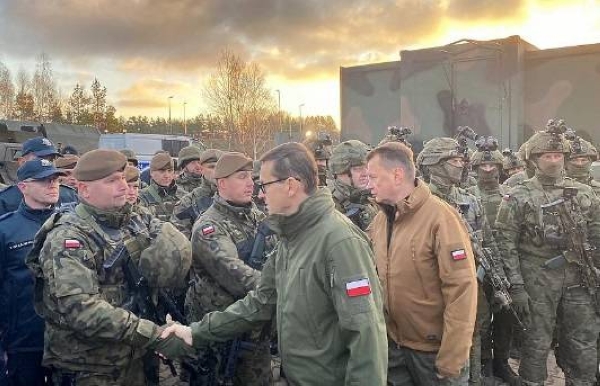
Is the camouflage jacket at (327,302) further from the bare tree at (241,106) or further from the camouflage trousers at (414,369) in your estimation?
the bare tree at (241,106)

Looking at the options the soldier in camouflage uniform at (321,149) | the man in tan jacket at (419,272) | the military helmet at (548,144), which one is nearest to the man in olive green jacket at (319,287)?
the man in tan jacket at (419,272)

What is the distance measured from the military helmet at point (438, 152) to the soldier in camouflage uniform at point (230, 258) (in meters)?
1.64

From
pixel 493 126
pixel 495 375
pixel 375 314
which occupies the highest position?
pixel 493 126

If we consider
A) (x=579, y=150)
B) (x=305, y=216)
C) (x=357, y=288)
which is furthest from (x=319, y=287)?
(x=579, y=150)

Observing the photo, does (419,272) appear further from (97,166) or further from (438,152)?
(97,166)

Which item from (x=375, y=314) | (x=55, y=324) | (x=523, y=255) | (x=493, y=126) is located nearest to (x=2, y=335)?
(x=55, y=324)

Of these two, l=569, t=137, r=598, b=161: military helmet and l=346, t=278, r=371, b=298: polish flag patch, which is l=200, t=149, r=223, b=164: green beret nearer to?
l=569, t=137, r=598, b=161: military helmet

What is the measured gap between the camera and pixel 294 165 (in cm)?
248

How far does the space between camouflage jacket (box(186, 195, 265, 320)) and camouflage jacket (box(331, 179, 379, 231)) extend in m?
1.05

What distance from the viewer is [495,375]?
564cm

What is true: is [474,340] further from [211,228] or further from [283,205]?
[283,205]

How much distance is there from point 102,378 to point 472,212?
11.7 feet

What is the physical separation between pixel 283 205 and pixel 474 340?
272 cm

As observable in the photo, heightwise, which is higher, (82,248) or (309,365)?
(82,248)
